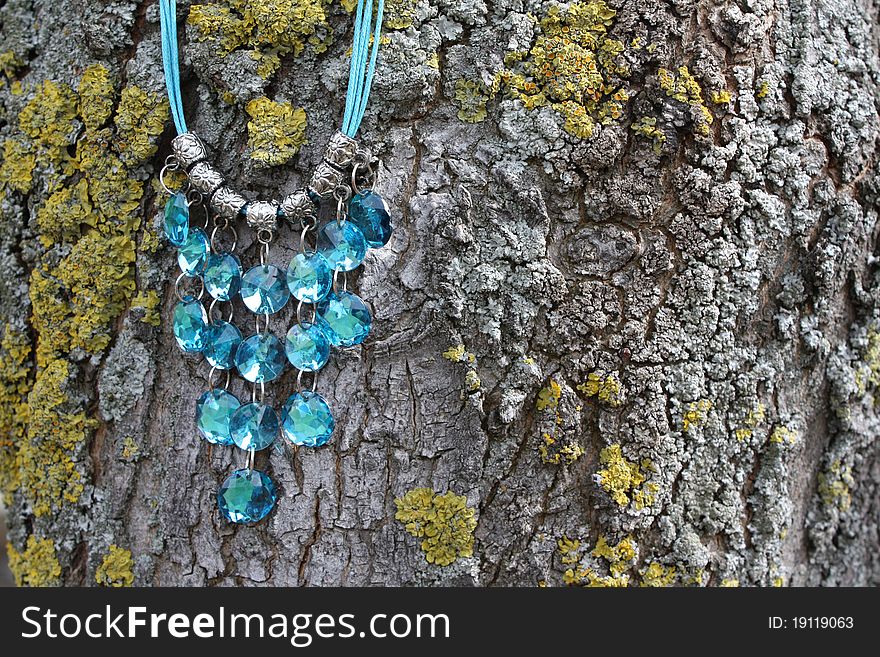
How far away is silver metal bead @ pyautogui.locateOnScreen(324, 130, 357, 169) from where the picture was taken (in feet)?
3.86

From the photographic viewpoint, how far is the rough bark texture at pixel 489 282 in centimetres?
120

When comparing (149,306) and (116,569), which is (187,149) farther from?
(116,569)

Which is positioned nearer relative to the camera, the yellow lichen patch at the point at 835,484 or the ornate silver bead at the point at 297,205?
the ornate silver bead at the point at 297,205

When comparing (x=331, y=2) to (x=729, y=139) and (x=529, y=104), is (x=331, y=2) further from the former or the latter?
(x=729, y=139)

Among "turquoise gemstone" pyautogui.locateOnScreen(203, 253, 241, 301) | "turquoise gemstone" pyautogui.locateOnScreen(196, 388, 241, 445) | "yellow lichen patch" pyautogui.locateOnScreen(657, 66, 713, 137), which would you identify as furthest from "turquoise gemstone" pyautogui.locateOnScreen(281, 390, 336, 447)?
"yellow lichen patch" pyautogui.locateOnScreen(657, 66, 713, 137)

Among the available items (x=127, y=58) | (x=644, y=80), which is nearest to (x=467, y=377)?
(x=644, y=80)

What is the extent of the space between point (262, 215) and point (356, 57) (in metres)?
0.30

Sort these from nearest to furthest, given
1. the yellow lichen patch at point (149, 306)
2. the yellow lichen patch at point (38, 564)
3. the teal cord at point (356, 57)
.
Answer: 1. the teal cord at point (356, 57)
2. the yellow lichen patch at point (149, 306)
3. the yellow lichen patch at point (38, 564)

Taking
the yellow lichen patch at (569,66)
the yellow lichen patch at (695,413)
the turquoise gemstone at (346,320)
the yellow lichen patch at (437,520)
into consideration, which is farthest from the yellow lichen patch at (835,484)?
the turquoise gemstone at (346,320)

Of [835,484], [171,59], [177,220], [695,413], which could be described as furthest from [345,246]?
[835,484]

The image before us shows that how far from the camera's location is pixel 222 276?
48.7 inches

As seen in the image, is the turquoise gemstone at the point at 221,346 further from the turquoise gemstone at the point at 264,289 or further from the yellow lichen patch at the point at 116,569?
the yellow lichen patch at the point at 116,569

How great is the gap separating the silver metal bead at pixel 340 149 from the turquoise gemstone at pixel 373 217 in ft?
0.22

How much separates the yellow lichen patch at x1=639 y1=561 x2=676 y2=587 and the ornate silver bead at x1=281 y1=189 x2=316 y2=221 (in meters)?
0.89
